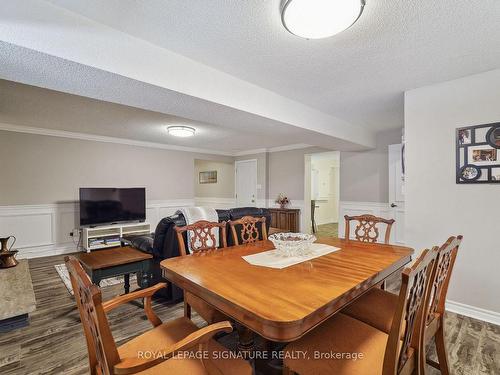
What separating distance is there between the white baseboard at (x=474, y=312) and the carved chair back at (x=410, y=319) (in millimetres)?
1808

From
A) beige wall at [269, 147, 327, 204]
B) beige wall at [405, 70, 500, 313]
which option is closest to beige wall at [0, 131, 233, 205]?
beige wall at [269, 147, 327, 204]

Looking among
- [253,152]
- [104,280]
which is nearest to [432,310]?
[104,280]

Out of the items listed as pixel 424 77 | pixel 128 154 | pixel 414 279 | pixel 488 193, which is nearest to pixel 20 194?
pixel 128 154

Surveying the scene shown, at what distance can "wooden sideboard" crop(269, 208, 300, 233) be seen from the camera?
6004 millimetres

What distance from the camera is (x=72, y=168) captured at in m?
4.93

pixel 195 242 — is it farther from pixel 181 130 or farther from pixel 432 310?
pixel 181 130

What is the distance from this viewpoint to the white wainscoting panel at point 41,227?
434 cm

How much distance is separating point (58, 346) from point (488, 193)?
3.89 metres

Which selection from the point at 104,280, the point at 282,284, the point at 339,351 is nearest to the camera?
the point at 339,351

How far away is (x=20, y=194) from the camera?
4.42 meters

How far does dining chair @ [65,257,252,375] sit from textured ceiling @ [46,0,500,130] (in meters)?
1.49

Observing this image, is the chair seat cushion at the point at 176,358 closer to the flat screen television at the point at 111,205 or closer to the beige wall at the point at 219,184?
the flat screen television at the point at 111,205

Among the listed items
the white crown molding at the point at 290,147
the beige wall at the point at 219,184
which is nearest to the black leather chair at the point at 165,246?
the white crown molding at the point at 290,147

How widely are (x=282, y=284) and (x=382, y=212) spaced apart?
425 cm
